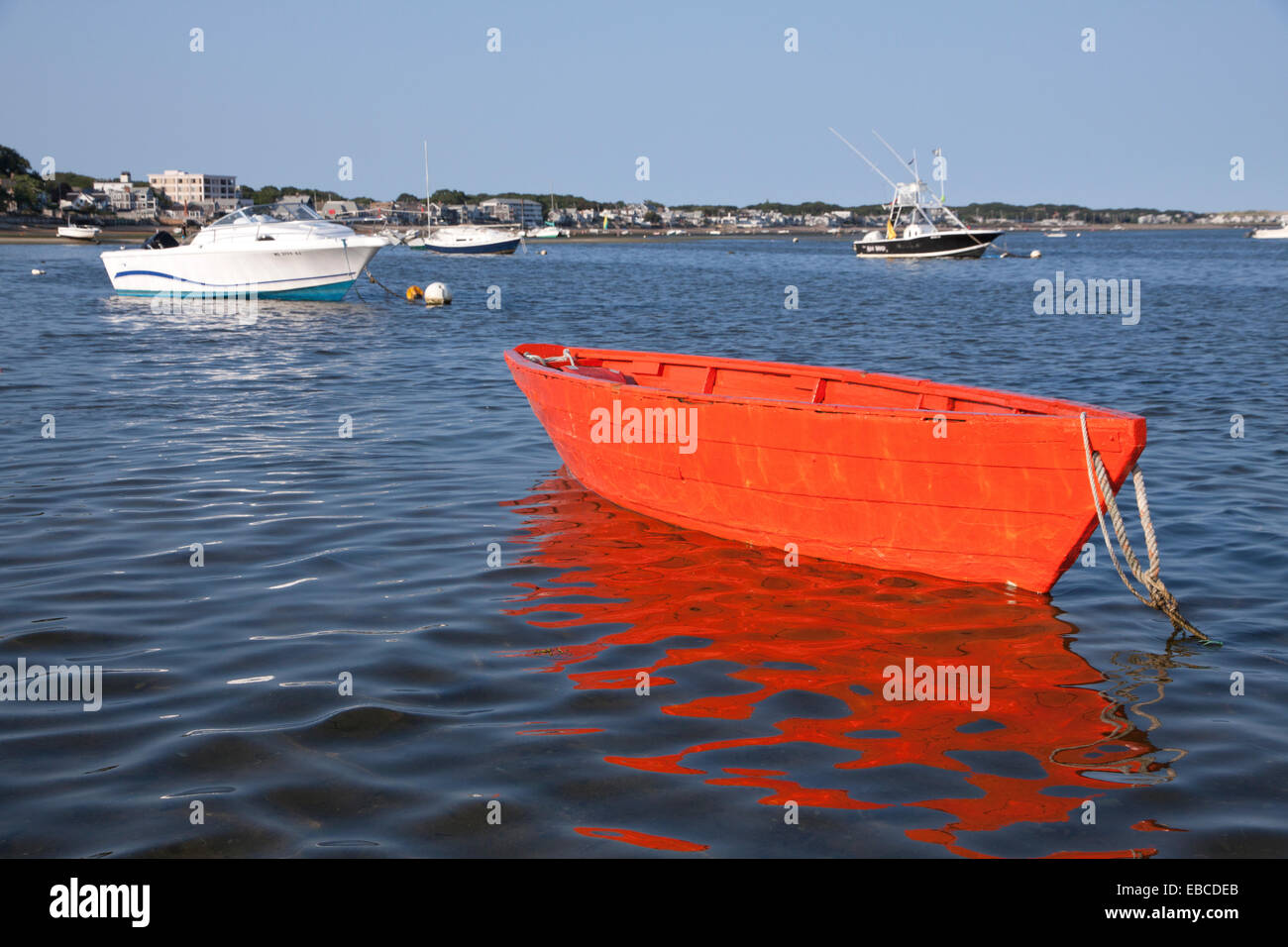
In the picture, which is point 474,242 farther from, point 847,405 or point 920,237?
point 847,405

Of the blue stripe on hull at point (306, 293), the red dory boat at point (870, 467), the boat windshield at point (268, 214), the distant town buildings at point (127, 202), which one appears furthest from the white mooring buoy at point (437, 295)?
the distant town buildings at point (127, 202)

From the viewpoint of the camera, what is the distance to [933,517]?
6.77 metres

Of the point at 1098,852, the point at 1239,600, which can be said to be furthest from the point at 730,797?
the point at 1239,600

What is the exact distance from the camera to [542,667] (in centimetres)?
551

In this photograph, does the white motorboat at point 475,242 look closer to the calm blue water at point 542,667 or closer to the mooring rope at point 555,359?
the mooring rope at point 555,359

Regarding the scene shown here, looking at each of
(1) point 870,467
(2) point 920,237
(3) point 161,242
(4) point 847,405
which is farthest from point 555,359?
(2) point 920,237

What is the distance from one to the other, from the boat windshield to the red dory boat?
21231 millimetres

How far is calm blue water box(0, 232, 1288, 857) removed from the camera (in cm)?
Answer: 405

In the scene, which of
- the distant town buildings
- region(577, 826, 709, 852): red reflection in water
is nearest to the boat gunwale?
region(577, 826, 709, 852): red reflection in water

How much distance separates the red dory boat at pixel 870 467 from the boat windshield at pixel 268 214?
69.7 feet
